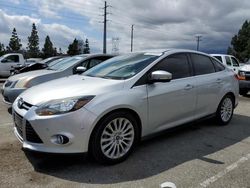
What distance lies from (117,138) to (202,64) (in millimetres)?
2571

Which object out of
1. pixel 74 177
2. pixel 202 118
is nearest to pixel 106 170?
pixel 74 177

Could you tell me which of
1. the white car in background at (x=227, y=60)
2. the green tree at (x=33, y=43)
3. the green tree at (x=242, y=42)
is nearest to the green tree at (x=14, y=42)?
the green tree at (x=33, y=43)

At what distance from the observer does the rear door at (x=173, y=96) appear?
14.6 feet

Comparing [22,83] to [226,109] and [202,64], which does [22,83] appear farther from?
[226,109]

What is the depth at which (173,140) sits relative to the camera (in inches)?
202

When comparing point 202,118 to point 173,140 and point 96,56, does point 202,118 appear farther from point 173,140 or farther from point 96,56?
point 96,56

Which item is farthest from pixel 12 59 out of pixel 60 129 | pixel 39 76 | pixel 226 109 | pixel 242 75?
pixel 60 129

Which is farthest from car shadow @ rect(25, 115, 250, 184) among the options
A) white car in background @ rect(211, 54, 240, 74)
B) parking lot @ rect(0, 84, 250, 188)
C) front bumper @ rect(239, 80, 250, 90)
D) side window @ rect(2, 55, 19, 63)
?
side window @ rect(2, 55, 19, 63)

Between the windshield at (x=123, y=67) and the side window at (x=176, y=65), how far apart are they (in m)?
0.18

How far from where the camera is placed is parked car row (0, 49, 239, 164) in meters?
3.62

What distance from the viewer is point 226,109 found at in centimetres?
620

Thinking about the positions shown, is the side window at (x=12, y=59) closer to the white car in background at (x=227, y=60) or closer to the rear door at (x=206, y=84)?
the white car in background at (x=227, y=60)

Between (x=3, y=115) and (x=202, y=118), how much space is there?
14.9ft

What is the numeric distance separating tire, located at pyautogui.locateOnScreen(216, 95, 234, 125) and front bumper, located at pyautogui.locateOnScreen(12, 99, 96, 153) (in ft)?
10.8
